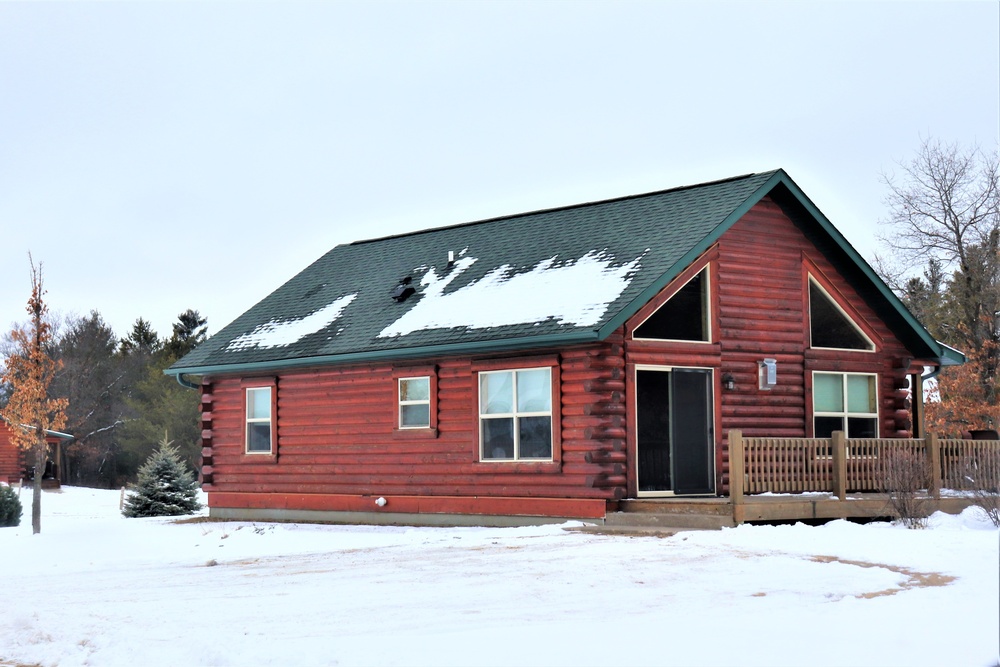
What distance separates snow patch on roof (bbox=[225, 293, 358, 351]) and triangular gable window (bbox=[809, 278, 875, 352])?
918 cm

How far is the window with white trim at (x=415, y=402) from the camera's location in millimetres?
22906

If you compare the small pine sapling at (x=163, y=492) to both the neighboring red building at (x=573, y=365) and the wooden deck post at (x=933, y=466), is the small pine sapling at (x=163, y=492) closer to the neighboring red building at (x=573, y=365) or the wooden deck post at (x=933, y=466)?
the neighboring red building at (x=573, y=365)

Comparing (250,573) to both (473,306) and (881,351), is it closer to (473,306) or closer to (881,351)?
(473,306)

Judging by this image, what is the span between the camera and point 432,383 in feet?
74.2

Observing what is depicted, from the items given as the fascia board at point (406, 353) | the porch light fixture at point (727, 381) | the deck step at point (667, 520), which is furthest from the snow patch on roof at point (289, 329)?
the deck step at point (667, 520)

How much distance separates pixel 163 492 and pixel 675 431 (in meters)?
17.8

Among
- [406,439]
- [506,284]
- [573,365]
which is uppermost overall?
[506,284]

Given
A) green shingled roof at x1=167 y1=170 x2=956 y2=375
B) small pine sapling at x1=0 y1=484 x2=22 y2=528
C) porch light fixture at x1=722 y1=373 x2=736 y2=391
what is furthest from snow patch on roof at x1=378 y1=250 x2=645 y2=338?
small pine sapling at x1=0 y1=484 x2=22 y2=528

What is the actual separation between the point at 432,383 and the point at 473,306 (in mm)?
1501

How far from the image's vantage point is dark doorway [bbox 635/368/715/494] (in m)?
20.6

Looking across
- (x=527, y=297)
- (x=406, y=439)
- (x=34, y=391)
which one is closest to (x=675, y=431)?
A: (x=527, y=297)

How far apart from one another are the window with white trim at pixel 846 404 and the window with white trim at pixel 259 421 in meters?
10.5

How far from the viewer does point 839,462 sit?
20.0 meters

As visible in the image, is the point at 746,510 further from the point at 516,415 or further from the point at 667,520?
the point at 516,415
